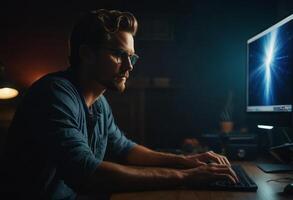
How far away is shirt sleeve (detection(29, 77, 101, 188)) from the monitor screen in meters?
0.88

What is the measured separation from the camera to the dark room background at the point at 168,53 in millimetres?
3102

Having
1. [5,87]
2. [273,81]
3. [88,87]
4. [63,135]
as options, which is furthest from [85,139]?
[5,87]

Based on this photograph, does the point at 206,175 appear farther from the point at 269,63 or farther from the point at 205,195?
the point at 269,63

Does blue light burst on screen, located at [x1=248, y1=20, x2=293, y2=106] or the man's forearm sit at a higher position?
blue light burst on screen, located at [x1=248, y1=20, x2=293, y2=106]

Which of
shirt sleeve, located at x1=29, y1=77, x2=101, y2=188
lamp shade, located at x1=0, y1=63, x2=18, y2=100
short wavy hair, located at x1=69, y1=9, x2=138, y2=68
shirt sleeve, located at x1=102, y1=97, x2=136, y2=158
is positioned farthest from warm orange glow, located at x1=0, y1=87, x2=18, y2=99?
shirt sleeve, located at x1=29, y1=77, x2=101, y2=188

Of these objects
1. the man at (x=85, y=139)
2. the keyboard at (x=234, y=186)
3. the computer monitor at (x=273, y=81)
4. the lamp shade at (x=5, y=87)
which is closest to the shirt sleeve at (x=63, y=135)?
the man at (x=85, y=139)

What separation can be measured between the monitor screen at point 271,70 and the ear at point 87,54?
0.79 metres

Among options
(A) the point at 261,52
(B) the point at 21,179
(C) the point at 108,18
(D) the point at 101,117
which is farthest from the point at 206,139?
(B) the point at 21,179

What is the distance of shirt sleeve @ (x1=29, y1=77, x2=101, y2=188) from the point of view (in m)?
1.09

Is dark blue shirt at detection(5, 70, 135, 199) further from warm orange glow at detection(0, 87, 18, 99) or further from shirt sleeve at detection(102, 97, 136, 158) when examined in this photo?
warm orange glow at detection(0, 87, 18, 99)

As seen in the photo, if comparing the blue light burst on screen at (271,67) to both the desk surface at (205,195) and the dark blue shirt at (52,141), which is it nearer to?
the desk surface at (205,195)

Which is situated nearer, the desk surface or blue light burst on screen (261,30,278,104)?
the desk surface

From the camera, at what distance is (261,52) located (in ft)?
6.49

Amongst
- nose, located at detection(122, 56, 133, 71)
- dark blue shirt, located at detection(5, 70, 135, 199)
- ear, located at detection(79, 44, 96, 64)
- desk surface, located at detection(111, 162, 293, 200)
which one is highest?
ear, located at detection(79, 44, 96, 64)
